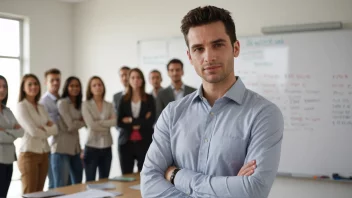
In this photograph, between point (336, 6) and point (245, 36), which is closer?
point (336, 6)

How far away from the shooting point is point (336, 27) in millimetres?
4445

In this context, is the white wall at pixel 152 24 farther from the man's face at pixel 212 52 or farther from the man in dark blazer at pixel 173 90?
the man's face at pixel 212 52

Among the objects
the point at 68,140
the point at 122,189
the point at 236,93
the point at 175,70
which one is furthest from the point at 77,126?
the point at 236,93

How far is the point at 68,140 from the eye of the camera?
4605mm

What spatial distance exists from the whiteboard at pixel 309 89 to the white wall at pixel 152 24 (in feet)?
0.61

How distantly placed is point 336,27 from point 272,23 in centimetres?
75

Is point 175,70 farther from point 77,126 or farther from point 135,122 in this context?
point 77,126

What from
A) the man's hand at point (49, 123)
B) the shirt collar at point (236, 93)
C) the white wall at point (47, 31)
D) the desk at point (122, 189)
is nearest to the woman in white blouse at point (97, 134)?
the man's hand at point (49, 123)

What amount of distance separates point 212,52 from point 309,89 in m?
3.46

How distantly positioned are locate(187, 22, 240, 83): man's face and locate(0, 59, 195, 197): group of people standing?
3.05 m

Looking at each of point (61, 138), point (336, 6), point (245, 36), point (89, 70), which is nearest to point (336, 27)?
point (336, 6)

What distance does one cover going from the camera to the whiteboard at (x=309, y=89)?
4.45m

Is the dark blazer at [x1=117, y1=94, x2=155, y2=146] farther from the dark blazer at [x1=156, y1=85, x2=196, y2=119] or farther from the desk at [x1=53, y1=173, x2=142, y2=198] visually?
the desk at [x1=53, y1=173, x2=142, y2=198]

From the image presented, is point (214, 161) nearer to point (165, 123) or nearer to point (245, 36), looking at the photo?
point (165, 123)
